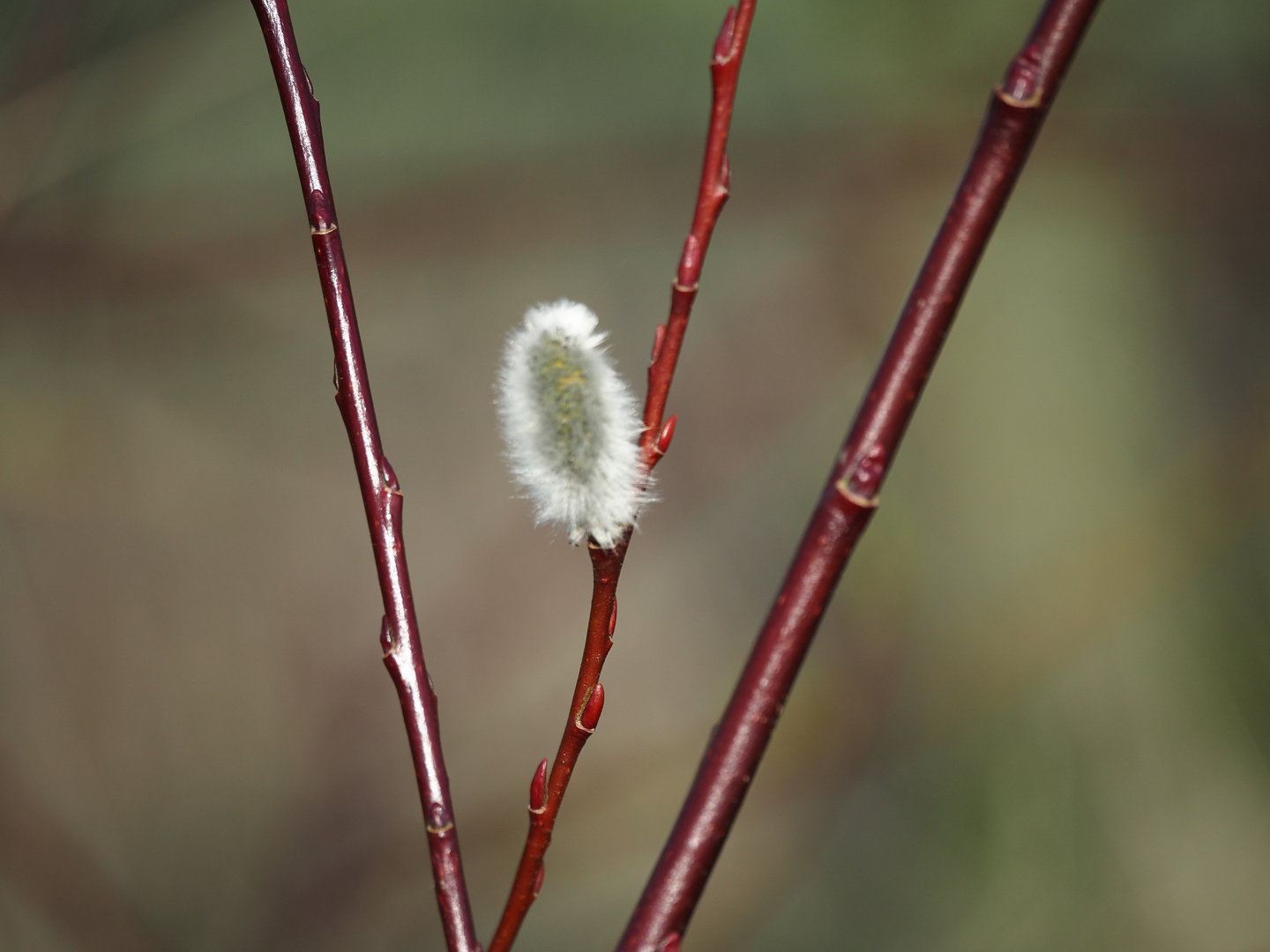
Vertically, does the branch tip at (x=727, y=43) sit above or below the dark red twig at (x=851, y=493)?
above

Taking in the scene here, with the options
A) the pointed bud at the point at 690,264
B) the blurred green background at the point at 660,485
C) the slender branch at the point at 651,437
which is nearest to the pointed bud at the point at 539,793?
the slender branch at the point at 651,437

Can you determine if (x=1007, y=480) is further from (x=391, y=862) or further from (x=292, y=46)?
(x=292, y=46)

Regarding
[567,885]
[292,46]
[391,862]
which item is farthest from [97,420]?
[292,46]

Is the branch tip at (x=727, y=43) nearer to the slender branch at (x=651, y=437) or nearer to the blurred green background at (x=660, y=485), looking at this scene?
the slender branch at (x=651, y=437)

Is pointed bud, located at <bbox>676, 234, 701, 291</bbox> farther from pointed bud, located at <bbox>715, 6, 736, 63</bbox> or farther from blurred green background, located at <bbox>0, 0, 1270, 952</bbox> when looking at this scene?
blurred green background, located at <bbox>0, 0, 1270, 952</bbox>

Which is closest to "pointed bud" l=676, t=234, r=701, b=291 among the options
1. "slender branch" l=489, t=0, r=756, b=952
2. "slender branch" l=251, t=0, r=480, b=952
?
"slender branch" l=489, t=0, r=756, b=952

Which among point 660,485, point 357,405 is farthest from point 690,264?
point 660,485

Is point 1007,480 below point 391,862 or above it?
above
